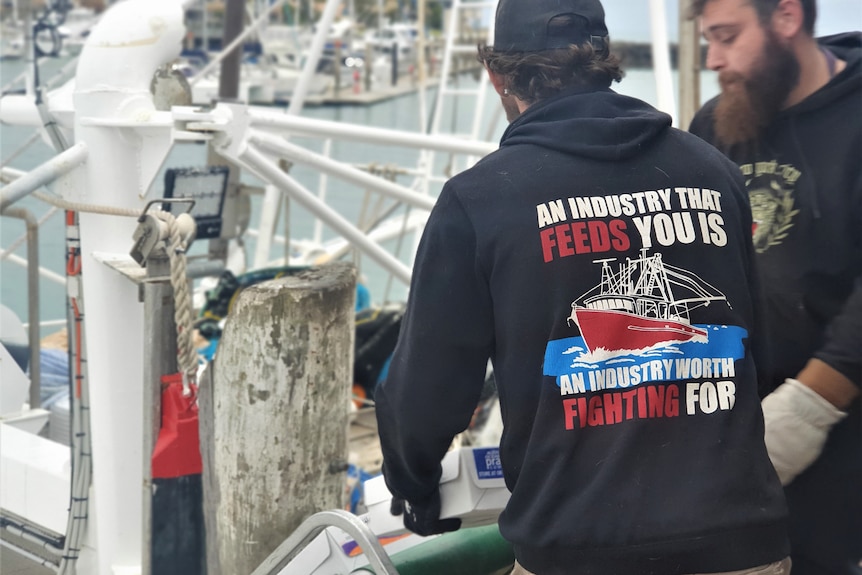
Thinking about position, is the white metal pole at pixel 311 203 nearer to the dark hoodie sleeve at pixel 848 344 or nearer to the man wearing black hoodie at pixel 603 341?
the man wearing black hoodie at pixel 603 341

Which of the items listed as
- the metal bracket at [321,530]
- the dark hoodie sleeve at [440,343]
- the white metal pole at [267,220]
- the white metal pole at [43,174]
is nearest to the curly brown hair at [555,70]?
the dark hoodie sleeve at [440,343]

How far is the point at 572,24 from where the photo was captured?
76.0 inches

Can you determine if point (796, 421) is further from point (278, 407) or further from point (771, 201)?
point (278, 407)

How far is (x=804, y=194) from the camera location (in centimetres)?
231

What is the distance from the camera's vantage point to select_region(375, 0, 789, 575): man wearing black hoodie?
5.80ft

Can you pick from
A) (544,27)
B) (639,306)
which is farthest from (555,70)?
(639,306)

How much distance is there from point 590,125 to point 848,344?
0.74 m

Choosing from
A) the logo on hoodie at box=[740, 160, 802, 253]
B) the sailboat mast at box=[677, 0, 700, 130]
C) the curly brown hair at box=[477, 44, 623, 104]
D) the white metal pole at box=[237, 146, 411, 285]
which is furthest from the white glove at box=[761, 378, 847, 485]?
the sailboat mast at box=[677, 0, 700, 130]

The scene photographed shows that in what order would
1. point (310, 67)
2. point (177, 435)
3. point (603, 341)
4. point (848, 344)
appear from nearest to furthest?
1. point (603, 341)
2. point (848, 344)
3. point (177, 435)
4. point (310, 67)

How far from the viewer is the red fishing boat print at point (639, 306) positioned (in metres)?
1.78

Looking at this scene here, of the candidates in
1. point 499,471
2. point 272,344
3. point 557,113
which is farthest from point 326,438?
point 557,113

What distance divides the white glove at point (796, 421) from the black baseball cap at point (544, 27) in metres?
0.80

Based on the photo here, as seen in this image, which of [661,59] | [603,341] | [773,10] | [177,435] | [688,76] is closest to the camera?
[603,341]

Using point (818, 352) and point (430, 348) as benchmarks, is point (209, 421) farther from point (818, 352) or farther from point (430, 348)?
point (818, 352)
